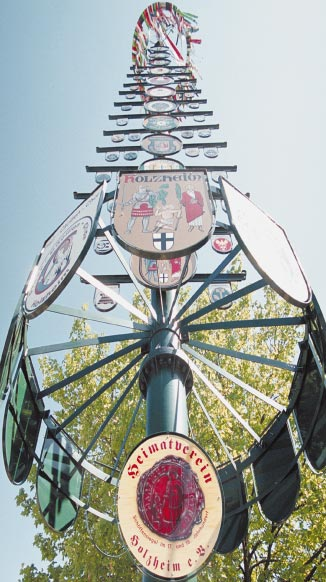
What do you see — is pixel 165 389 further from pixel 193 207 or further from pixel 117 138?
pixel 117 138

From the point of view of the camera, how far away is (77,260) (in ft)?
28.0

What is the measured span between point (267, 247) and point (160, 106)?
7357mm

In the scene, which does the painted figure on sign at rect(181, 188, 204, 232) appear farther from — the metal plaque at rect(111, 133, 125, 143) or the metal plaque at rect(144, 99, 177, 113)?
the metal plaque at rect(144, 99, 177, 113)

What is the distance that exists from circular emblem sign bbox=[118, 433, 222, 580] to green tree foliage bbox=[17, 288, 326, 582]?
264 cm

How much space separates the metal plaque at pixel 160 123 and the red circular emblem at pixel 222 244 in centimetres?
324

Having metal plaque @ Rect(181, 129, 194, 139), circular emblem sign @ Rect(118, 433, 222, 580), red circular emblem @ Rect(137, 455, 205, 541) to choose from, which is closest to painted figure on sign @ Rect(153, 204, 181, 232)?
circular emblem sign @ Rect(118, 433, 222, 580)

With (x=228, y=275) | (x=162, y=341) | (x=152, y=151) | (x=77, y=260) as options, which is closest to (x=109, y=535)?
(x=162, y=341)

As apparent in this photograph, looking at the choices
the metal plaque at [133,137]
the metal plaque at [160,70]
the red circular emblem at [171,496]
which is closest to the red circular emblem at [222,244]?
the metal plaque at [133,137]

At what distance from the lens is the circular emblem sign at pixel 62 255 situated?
851 centimetres

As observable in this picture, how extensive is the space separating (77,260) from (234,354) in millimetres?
3306

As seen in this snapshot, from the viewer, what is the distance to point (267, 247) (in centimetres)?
944

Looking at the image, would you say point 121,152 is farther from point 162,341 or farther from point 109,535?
point 109,535

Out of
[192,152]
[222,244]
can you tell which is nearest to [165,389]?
[222,244]

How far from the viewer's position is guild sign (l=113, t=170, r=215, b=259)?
8.93 metres
